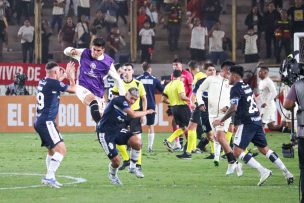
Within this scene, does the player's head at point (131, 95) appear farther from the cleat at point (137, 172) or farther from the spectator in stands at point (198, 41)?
→ the spectator in stands at point (198, 41)

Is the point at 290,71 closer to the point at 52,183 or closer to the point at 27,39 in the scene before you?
the point at 52,183

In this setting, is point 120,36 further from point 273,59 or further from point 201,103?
point 201,103

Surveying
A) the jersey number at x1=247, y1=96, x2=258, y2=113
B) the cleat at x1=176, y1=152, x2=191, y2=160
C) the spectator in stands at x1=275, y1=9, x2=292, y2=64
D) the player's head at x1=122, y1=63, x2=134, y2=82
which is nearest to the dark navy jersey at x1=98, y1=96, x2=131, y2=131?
the jersey number at x1=247, y1=96, x2=258, y2=113

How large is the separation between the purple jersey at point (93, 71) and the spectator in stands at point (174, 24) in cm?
2275

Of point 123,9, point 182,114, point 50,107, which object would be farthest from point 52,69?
point 123,9

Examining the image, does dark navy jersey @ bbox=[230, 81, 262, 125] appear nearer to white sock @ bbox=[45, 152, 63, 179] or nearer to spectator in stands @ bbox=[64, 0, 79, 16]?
white sock @ bbox=[45, 152, 63, 179]

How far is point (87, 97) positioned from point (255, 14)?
884 inches

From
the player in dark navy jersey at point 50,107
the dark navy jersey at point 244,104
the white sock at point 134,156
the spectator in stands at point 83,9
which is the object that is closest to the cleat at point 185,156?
the white sock at point 134,156

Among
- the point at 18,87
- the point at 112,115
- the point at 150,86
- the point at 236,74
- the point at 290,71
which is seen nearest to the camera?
the point at 290,71

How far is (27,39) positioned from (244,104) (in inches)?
935

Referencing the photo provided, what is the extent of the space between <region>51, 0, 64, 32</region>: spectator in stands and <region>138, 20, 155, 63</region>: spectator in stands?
3830 millimetres

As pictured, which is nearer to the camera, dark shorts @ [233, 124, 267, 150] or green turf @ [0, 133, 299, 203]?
green turf @ [0, 133, 299, 203]

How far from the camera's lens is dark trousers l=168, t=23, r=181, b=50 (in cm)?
4341

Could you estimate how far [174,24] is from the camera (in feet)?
143
